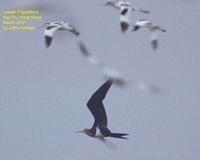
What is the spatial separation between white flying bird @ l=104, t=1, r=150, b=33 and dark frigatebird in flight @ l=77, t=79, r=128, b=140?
0.69 metres

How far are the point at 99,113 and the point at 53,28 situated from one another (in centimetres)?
86

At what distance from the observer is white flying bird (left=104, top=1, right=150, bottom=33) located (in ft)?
36.9

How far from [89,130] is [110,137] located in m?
0.20

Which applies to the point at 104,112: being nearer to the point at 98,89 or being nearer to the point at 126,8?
the point at 98,89

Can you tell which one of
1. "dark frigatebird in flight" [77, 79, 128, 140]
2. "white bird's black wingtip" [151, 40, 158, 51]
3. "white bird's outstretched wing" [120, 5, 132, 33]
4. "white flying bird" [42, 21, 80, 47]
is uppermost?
"white bird's outstretched wing" [120, 5, 132, 33]

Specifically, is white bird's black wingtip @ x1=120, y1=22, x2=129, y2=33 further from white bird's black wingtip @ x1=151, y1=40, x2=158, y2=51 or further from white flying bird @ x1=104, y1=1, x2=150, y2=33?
white bird's black wingtip @ x1=151, y1=40, x2=158, y2=51

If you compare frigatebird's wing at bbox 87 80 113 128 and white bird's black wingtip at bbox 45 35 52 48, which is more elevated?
white bird's black wingtip at bbox 45 35 52 48

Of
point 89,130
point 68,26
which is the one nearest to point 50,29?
point 68,26

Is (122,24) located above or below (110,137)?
above

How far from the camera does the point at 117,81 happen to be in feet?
38.8

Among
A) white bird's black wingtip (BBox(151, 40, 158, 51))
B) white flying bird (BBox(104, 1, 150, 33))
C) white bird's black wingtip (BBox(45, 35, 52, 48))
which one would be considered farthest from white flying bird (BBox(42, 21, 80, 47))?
white bird's black wingtip (BBox(151, 40, 158, 51))

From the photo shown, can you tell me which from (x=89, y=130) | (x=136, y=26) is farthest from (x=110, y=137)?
(x=136, y=26)

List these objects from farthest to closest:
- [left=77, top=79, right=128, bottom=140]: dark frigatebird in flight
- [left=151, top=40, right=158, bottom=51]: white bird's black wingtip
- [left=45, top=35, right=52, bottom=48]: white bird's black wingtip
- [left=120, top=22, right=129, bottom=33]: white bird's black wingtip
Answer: [left=77, top=79, right=128, bottom=140]: dark frigatebird in flight, [left=151, top=40, right=158, bottom=51]: white bird's black wingtip, [left=45, top=35, right=52, bottom=48]: white bird's black wingtip, [left=120, top=22, right=129, bottom=33]: white bird's black wingtip

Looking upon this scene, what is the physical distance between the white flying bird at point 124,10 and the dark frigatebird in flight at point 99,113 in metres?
0.69
